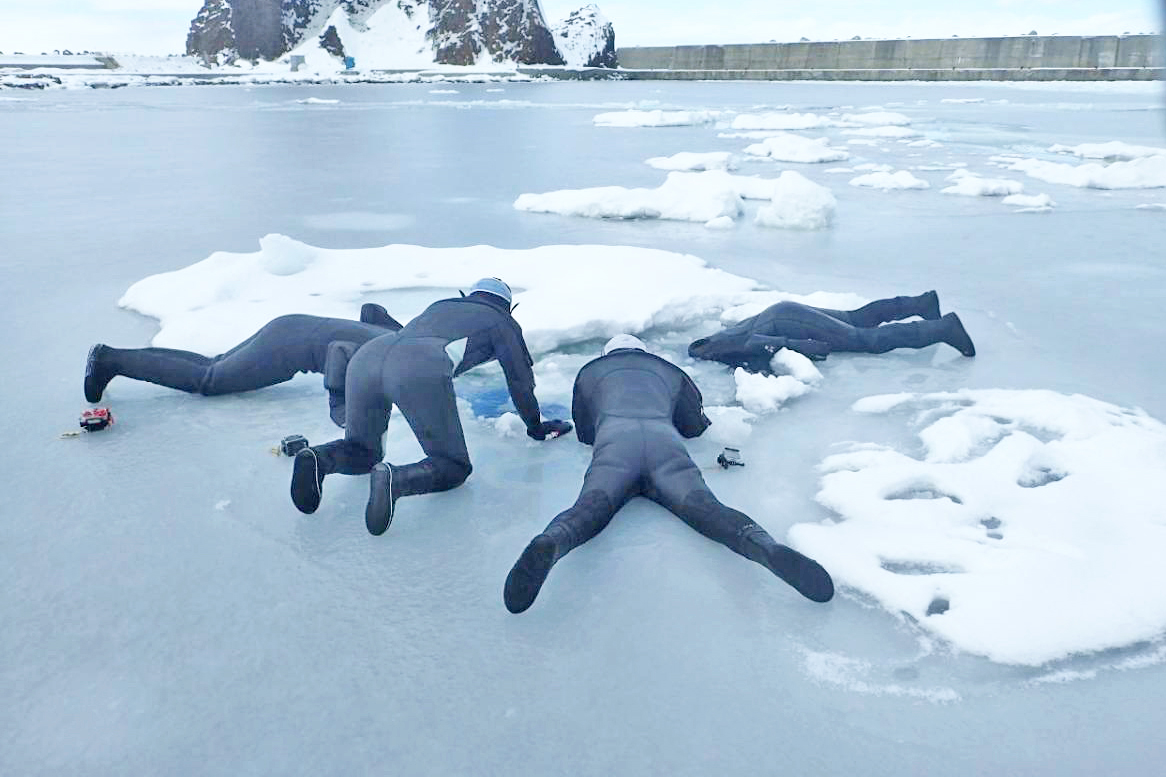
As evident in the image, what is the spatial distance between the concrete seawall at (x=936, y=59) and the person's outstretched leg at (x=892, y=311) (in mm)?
32349

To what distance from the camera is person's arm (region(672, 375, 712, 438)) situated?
10.8ft

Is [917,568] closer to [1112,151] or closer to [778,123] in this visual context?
[1112,151]

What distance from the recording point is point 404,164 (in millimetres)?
12750

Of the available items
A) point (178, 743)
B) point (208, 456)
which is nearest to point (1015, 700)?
point (178, 743)

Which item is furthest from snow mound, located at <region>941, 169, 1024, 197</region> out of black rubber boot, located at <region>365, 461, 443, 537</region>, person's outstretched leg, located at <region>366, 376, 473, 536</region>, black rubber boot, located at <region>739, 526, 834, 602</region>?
black rubber boot, located at <region>365, 461, 443, 537</region>

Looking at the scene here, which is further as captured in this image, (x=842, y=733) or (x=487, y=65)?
(x=487, y=65)

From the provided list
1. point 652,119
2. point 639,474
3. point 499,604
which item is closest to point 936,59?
point 652,119

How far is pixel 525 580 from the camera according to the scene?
7.27ft

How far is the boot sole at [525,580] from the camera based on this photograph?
221 centimetres

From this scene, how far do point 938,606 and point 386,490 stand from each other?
1.70 metres

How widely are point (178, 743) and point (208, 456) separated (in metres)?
1.66

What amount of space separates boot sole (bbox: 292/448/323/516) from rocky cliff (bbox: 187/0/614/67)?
7641cm

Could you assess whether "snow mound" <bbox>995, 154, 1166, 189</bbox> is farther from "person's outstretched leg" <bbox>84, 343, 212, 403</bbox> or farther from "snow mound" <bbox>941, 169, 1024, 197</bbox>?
"person's outstretched leg" <bbox>84, 343, 212, 403</bbox>

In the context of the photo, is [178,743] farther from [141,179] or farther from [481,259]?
[141,179]
